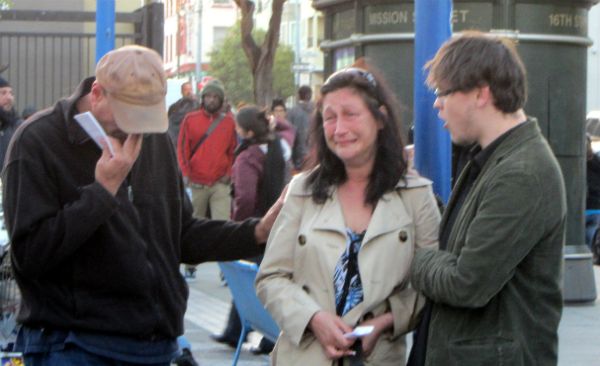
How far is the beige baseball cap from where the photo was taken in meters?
4.00

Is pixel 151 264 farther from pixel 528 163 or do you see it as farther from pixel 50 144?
pixel 528 163

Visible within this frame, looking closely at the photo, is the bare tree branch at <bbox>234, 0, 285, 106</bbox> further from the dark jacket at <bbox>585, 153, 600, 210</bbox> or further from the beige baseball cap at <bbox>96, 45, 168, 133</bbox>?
the beige baseball cap at <bbox>96, 45, 168, 133</bbox>

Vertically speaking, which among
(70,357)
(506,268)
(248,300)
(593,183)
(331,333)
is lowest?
(248,300)

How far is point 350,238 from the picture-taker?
408 centimetres

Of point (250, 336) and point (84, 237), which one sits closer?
point (84, 237)

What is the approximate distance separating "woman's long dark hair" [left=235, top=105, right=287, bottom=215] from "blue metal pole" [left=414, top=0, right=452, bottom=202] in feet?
16.6

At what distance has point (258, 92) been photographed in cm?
2312

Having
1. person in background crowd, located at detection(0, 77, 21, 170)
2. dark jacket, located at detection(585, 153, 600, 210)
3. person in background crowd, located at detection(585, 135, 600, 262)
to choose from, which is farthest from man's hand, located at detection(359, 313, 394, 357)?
dark jacket, located at detection(585, 153, 600, 210)

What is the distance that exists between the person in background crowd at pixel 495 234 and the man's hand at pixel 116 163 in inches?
36.1

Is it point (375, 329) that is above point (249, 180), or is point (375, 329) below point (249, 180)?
below

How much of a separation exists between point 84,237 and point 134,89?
482mm

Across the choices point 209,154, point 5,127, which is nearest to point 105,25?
point 5,127

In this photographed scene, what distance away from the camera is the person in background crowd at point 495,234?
3.59m

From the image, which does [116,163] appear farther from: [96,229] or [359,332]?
[359,332]
